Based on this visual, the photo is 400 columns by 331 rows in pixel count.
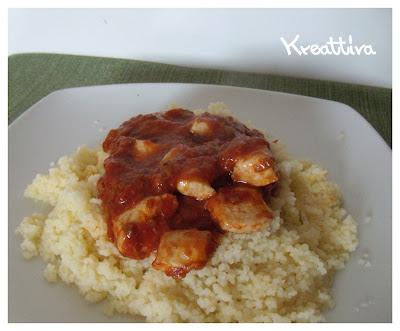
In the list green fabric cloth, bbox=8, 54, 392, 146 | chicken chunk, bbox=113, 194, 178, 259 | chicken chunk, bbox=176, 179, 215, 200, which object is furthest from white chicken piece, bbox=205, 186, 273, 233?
green fabric cloth, bbox=8, 54, 392, 146

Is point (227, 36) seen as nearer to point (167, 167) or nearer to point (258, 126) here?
point (258, 126)

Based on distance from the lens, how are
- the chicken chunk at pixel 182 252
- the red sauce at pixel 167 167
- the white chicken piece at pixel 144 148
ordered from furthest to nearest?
1. the white chicken piece at pixel 144 148
2. the red sauce at pixel 167 167
3. the chicken chunk at pixel 182 252

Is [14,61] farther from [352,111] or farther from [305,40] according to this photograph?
[352,111]

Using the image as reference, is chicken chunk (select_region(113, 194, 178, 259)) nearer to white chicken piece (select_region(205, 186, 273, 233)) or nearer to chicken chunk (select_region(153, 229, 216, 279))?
chicken chunk (select_region(153, 229, 216, 279))

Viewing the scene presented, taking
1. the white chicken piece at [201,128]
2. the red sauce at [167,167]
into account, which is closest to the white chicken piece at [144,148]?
the red sauce at [167,167]

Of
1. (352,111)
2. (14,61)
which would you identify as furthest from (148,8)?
(352,111)

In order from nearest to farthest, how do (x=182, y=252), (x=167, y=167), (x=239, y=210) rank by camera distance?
(x=182, y=252), (x=239, y=210), (x=167, y=167)

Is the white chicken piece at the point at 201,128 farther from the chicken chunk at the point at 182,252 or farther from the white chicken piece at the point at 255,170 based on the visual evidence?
the chicken chunk at the point at 182,252

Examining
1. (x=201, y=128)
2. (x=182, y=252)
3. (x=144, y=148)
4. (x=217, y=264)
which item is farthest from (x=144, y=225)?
(x=201, y=128)

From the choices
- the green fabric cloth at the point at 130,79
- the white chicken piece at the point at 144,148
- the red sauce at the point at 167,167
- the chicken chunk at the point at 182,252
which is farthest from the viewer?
the green fabric cloth at the point at 130,79
